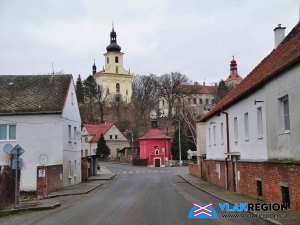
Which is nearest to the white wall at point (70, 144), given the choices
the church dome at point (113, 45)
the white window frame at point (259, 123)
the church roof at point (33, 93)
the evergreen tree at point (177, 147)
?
the church roof at point (33, 93)

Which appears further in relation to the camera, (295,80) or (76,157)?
(76,157)

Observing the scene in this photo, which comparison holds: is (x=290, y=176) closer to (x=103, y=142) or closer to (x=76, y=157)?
(x=76, y=157)

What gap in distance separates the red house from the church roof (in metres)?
48.2

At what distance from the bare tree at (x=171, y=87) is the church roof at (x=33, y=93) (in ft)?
192

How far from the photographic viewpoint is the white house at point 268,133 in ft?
46.8

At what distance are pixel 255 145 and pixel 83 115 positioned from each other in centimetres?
8832

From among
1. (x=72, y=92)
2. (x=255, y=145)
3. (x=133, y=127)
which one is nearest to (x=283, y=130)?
(x=255, y=145)

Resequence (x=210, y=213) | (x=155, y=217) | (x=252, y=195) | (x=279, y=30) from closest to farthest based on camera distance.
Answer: (x=155, y=217) → (x=210, y=213) → (x=252, y=195) → (x=279, y=30)

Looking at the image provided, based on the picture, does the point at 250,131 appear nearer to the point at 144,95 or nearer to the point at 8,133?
the point at 8,133

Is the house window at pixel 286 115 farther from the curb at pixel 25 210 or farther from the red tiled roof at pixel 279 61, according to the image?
the curb at pixel 25 210

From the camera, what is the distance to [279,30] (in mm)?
23078

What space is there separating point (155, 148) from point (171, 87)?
16717mm

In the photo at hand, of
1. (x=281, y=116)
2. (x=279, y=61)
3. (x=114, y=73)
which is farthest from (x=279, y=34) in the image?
(x=114, y=73)

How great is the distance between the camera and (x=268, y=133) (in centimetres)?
1714
